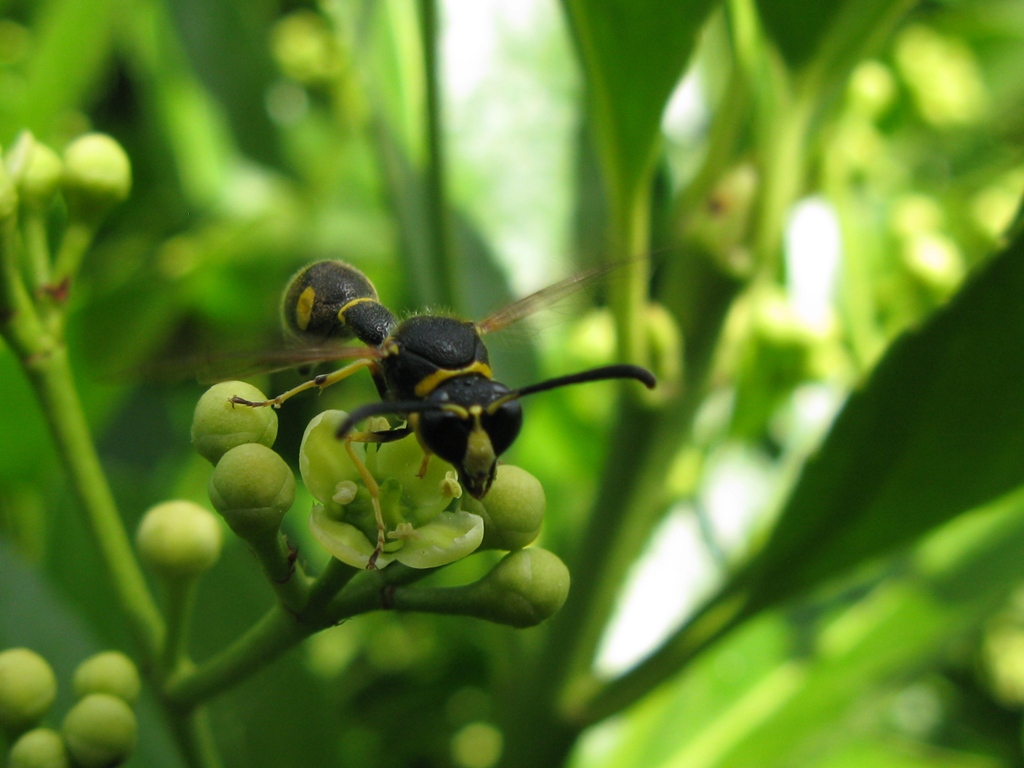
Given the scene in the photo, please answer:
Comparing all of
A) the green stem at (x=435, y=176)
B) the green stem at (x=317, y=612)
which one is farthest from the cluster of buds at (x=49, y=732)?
the green stem at (x=435, y=176)

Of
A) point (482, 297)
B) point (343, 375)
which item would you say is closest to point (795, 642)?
point (482, 297)

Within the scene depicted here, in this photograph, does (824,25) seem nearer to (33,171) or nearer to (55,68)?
(33,171)

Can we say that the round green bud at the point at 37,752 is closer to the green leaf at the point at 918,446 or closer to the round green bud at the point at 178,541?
the round green bud at the point at 178,541

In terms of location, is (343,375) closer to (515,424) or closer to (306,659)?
(515,424)

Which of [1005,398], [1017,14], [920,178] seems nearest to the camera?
[1005,398]

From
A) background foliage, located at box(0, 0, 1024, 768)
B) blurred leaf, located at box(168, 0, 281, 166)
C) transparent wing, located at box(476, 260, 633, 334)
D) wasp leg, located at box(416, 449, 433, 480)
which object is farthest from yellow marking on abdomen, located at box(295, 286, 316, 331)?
blurred leaf, located at box(168, 0, 281, 166)

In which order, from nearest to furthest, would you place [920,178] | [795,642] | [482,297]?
[482,297]
[795,642]
[920,178]

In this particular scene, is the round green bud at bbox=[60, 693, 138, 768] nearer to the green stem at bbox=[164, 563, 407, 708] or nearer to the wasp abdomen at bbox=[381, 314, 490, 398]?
the green stem at bbox=[164, 563, 407, 708]
